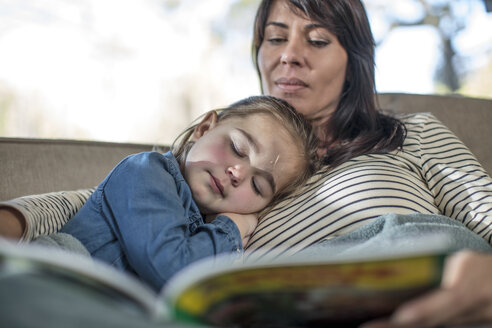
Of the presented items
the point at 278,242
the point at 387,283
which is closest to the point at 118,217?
the point at 278,242

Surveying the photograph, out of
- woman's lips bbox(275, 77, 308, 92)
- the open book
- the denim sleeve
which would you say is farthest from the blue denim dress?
woman's lips bbox(275, 77, 308, 92)

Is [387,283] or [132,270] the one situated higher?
[387,283]

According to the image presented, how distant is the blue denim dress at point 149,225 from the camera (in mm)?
912

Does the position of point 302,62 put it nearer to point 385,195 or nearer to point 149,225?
point 385,195

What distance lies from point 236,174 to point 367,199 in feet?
0.94

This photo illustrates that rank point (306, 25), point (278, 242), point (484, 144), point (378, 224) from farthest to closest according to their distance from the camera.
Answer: point (484, 144), point (306, 25), point (278, 242), point (378, 224)

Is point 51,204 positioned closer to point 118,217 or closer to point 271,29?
point 118,217

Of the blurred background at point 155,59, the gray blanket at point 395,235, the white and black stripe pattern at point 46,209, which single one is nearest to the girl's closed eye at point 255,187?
the gray blanket at point 395,235

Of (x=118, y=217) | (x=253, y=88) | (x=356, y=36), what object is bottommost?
(x=253, y=88)

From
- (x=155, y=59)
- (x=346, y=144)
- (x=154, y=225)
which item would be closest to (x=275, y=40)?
(x=346, y=144)

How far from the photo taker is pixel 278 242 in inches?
43.6

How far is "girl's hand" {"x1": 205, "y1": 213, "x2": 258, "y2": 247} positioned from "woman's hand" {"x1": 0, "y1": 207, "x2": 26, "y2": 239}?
0.42 metres

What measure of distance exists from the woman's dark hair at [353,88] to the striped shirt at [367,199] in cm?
6

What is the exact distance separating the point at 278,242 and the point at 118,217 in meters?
0.34
